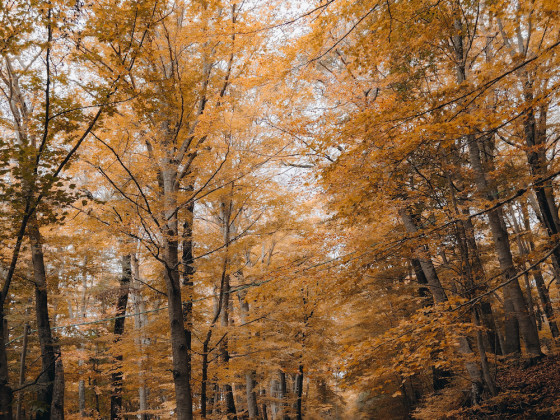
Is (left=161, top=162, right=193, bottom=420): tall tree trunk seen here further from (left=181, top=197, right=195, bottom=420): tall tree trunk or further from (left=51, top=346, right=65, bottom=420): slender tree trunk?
(left=51, top=346, right=65, bottom=420): slender tree trunk

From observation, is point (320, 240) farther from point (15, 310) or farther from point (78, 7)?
point (15, 310)

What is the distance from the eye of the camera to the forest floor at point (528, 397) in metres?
5.66

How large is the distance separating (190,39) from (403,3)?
3.03m

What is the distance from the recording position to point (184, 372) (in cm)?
470

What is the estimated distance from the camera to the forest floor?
5.66 metres

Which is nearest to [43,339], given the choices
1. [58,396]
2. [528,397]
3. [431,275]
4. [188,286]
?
[58,396]

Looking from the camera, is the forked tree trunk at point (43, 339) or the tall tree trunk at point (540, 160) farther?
the forked tree trunk at point (43, 339)

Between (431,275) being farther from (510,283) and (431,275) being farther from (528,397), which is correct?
(528,397)

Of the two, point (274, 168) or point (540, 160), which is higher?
point (274, 168)

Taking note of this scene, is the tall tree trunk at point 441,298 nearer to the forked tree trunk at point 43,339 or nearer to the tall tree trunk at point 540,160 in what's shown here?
the tall tree trunk at point 540,160

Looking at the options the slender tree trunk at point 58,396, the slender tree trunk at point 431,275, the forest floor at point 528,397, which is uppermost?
the slender tree trunk at point 431,275

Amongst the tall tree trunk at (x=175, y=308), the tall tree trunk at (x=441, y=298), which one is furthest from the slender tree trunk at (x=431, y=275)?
the tall tree trunk at (x=175, y=308)

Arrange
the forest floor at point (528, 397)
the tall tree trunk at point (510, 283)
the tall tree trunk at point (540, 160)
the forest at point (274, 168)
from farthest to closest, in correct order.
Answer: the tall tree trunk at point (510, 283), the forest floor at point (528, 397), the tall tree trunk at point (540, 160), the forest at point (274, 168)

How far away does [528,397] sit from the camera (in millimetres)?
6293
